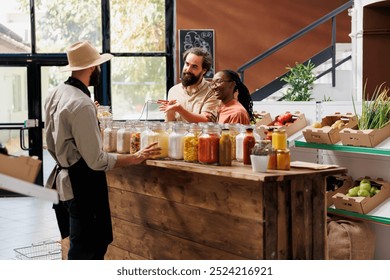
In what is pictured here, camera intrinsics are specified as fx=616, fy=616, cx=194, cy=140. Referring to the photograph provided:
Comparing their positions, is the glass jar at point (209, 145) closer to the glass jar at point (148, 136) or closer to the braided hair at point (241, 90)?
the glass jar at point (148, 136)

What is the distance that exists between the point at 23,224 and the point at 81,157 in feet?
11.8

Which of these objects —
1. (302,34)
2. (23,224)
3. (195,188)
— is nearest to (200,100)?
(195,188)

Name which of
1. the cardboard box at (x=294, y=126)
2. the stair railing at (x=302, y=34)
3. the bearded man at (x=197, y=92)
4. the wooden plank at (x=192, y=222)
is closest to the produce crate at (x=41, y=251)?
the wooden plank at (x=192, y=222)

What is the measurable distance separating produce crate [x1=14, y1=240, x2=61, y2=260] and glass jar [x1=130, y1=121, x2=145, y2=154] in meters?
1.71

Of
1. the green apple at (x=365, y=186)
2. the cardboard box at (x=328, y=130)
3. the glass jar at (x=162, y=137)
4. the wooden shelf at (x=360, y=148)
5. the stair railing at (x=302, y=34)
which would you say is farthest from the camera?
the stair railing at (x=302, y=34)

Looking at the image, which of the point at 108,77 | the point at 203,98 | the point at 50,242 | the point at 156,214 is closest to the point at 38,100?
the point at 108,77

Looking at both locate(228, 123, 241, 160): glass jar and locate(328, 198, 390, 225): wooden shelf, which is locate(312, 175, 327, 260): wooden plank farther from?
locate(328, 198, 390, 225): wooden shelf

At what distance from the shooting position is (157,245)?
3.78 metres

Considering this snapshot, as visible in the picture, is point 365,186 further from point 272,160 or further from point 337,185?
point 272,160

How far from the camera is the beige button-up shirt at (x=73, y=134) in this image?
326 centimetres

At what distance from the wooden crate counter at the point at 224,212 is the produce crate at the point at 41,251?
4.47 feet

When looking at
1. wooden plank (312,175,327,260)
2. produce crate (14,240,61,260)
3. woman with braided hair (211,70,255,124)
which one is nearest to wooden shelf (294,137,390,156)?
woman with braided hair (211,70,255,124)

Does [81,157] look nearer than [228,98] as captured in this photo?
Yes

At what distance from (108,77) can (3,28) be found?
5.51ft
